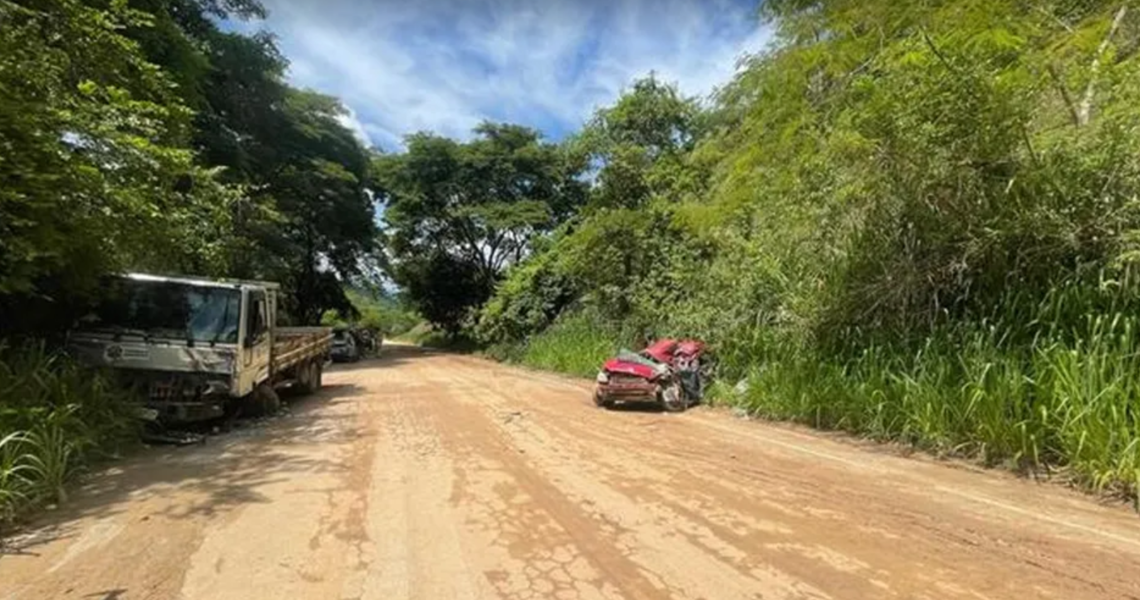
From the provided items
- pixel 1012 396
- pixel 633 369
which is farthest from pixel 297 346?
pixel 1012 396

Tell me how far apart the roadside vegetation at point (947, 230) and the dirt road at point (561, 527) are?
80 centimetres

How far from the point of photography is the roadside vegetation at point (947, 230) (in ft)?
22.7

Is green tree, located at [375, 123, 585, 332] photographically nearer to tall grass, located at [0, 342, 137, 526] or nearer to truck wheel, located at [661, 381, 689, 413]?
truck wheel, located at [661, 381, 689, 413]

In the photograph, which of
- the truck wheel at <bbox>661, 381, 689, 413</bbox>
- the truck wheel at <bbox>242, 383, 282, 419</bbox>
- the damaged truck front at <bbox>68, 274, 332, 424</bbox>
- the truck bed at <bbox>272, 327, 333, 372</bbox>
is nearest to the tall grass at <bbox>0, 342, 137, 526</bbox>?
the damaged truck front at <bbox>68, 274, 332, 424</bbox>

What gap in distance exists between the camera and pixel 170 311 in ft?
31.5

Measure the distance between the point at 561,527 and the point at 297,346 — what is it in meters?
9.95

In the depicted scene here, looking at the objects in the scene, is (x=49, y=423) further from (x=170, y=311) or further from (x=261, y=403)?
(x=261, y=403)

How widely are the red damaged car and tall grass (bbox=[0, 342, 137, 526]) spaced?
701cm

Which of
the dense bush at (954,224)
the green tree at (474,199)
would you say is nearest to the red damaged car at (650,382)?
the dense bush at (954,224)

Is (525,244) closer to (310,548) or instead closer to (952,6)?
(952,6)

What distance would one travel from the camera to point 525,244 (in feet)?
115

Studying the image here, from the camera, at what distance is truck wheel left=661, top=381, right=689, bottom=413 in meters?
12.1

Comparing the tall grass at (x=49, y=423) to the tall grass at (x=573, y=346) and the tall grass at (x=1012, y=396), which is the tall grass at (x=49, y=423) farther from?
the tall grass at (x=573, y=346)

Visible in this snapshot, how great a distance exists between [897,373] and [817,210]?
8.53ft
